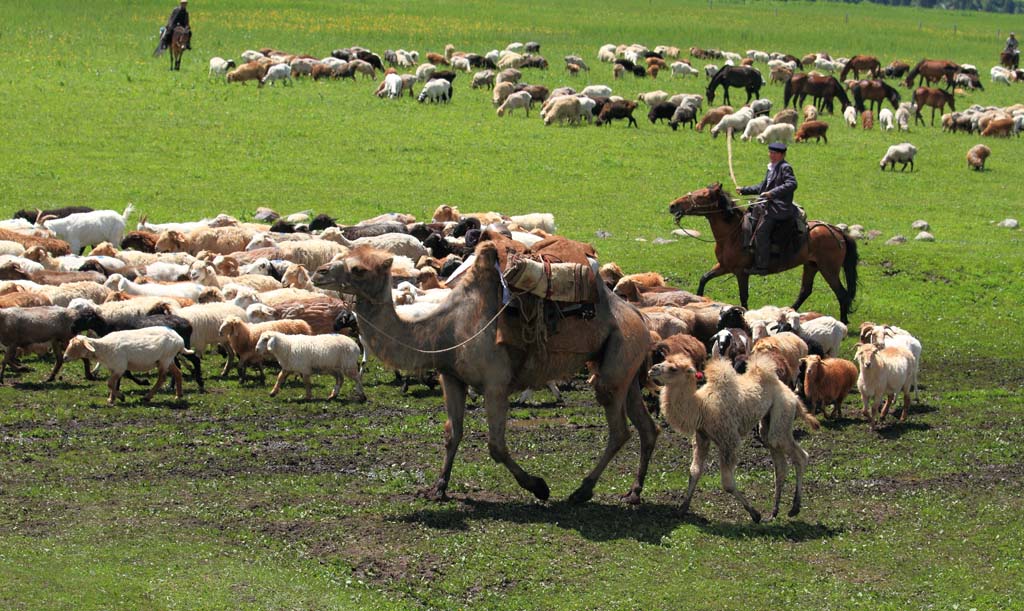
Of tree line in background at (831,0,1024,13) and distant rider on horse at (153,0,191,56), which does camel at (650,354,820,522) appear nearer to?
distant rider on horse at (153,0,191,56)

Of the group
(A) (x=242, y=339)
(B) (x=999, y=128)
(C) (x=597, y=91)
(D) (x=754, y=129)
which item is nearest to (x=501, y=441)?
(A) (x=242, y=339)

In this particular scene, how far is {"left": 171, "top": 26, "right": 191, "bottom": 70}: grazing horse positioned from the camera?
149ft

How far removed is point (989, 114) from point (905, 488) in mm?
35469

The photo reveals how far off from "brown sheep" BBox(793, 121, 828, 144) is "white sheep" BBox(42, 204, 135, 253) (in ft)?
74.2

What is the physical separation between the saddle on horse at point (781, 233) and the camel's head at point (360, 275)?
31.5 ft

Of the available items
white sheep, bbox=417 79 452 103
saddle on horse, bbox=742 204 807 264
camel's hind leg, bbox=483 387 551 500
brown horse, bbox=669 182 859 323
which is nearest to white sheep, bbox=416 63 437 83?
white sheep, bbox=417 79 452 103

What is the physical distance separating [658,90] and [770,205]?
93.5 ft

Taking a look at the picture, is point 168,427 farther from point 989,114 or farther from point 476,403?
point 989,114

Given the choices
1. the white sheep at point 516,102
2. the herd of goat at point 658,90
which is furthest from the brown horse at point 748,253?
the white sheep at point 516,102

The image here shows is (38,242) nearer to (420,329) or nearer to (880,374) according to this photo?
(420,329)

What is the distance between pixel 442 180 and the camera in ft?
108

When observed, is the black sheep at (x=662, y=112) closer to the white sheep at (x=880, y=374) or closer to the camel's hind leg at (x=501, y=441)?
the white sheep at (x=880, y=374)

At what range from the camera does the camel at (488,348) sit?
38.4 feet

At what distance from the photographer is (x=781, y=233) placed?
67.1ft
